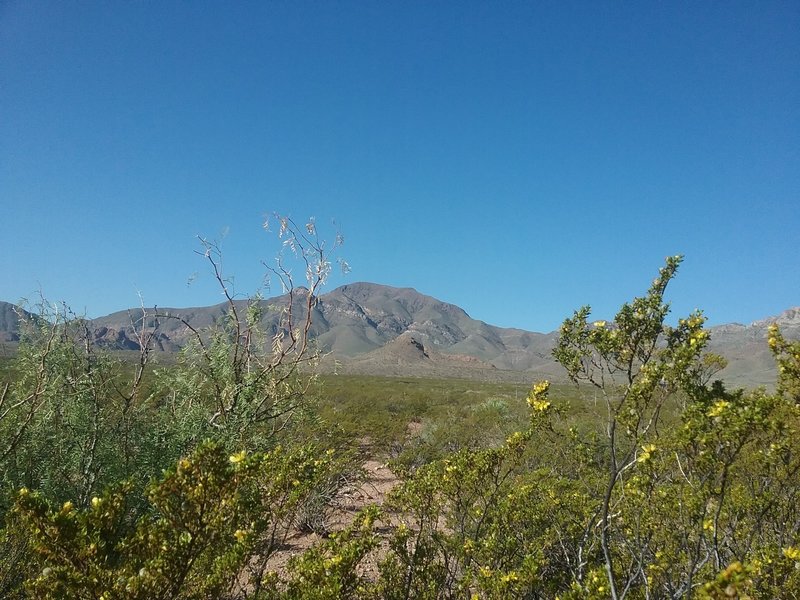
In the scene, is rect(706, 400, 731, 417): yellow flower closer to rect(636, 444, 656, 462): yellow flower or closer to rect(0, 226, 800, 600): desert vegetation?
rect(0, 226, 800, 600): desert vegetation

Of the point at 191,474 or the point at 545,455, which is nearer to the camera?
the point at 191,474

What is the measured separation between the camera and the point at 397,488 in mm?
6027

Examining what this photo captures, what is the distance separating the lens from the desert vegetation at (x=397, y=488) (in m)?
2.91

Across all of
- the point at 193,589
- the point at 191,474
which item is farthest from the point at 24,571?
the point at 191,474

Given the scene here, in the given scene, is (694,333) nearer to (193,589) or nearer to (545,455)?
(193,589)

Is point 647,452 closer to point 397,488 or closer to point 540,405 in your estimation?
point 540,405

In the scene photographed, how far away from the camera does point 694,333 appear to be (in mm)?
4039

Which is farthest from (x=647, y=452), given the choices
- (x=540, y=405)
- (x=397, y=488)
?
(x=397, y=488)

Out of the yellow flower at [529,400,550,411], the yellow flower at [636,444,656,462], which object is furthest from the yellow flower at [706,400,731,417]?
the yellow flower at [529,400,550,411]

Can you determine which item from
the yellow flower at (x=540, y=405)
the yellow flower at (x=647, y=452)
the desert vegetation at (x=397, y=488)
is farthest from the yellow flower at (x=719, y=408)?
the yellow flower at (x=540, y=405)

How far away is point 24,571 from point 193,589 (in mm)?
3028

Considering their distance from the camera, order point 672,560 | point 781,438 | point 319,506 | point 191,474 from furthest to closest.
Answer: point 319,506 < point 672,560 < point 781,438 < point 191,474

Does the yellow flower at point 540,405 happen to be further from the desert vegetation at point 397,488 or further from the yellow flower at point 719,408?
the yellow flower at point 719,408

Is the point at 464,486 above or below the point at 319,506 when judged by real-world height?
above
